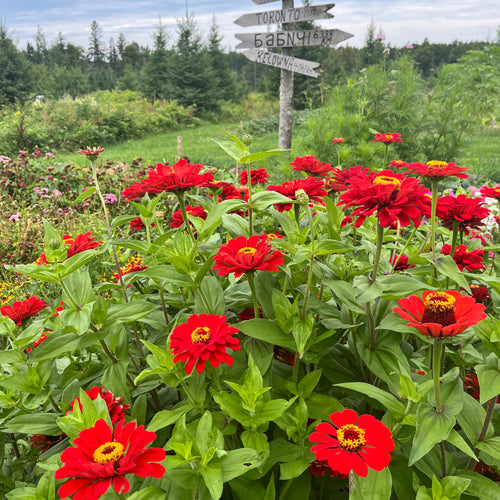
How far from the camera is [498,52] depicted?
9664mm

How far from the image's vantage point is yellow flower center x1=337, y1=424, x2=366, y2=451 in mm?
661

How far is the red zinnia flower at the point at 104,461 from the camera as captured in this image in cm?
59

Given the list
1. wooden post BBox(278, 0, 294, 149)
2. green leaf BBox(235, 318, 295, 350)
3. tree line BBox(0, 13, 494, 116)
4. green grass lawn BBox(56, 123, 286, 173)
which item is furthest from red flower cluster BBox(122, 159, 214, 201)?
tree line BBox(0, 13, 494, 116)

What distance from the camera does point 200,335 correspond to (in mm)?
808

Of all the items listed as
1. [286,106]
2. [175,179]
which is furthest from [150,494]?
[286,106]

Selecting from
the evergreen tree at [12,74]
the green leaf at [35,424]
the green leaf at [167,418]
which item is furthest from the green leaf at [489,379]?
the evergreen tree at [12,74]

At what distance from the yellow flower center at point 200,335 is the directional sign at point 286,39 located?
384cm

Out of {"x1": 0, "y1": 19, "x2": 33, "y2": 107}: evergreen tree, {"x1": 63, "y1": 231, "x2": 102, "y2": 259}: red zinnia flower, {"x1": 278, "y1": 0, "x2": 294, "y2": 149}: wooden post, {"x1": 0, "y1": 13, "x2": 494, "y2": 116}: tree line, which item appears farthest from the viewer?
{"x1": 0, "y1": 19, "x2": 33, "y2": 107}: evergreen tree

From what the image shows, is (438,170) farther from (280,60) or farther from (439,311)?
(280,60)

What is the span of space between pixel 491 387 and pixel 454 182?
14.9 ft

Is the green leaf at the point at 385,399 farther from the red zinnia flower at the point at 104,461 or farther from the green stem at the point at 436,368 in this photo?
the red zinnia flower at the point at 104,461

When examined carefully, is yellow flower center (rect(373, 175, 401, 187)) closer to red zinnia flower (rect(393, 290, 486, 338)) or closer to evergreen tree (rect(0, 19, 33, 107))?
red zinnia flower (rect(393, 290, 486, 338))

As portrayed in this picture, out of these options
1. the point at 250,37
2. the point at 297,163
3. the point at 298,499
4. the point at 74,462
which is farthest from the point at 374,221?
the point at 250,37

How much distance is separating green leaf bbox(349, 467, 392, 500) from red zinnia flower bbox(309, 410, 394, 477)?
0.12 m
